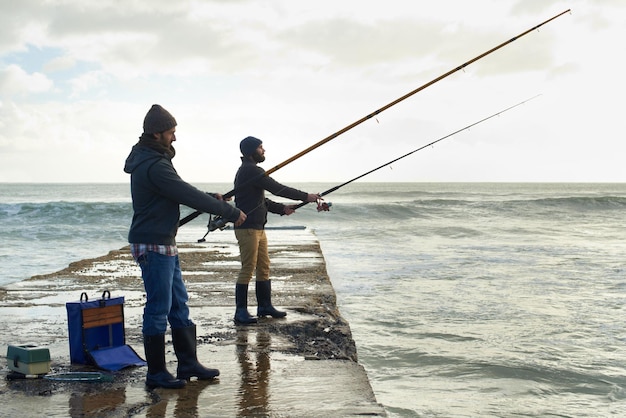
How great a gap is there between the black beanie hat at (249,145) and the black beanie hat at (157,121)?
1857mm

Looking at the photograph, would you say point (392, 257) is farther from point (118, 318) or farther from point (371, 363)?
point (118, 318)

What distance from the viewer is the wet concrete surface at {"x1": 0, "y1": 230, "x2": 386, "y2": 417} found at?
3.44 meters

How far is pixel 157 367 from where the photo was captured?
3.80 metres

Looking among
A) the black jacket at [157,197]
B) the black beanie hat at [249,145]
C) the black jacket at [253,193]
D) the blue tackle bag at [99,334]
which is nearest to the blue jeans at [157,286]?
the black jacket at [157,197]

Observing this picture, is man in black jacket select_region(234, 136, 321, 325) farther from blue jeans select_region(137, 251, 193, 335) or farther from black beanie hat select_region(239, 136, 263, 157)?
blue jeans select_region(137, 251, 193, 335)

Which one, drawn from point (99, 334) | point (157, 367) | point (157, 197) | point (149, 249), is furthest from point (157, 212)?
point (99, 334)

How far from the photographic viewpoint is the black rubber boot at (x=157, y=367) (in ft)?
12.3

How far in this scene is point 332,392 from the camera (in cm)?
368

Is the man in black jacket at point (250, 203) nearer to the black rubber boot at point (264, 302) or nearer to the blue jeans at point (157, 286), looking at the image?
the black rubber boot at point (264, 302)

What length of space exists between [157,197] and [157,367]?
979mm

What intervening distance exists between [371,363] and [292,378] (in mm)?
2343

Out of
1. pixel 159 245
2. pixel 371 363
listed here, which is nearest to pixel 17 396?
pixel 159 245

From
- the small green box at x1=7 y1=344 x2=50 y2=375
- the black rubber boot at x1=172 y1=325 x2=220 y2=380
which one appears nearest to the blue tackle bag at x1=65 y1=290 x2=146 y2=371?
the small green box at x1=7 y1=344 x2=50 y2=375

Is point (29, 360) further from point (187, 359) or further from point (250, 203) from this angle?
point (250, 203)
